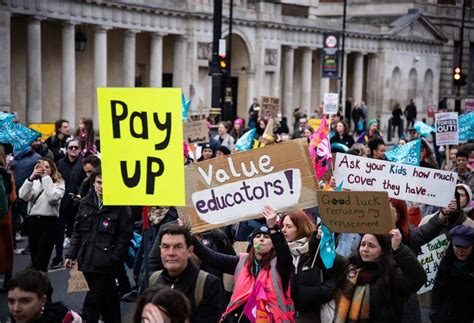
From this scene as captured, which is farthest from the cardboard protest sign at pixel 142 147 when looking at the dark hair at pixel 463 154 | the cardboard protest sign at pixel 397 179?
the dark hair at pixel 463 154

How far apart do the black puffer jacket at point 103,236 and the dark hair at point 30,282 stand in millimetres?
2942

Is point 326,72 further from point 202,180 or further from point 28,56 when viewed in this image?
point 202,180

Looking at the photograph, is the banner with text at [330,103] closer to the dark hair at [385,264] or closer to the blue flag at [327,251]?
the blue flag at [327,251]

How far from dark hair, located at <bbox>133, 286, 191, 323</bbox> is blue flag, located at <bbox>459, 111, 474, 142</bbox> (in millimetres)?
11206

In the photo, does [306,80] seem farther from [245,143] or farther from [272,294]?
[272,294]

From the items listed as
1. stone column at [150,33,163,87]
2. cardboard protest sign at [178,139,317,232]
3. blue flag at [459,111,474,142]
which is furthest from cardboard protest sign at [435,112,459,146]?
stone column at [150,33,163,87]

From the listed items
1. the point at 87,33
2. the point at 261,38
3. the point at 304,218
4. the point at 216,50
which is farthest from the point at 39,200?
the point at 261,38

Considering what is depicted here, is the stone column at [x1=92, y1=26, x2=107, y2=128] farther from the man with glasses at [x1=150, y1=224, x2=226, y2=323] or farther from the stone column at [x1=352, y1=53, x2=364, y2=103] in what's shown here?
the man with glasses at [x1=150, y1=224, x2=226, y2=323]

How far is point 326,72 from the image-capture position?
33062 millimetres

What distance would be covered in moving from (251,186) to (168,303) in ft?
8.31

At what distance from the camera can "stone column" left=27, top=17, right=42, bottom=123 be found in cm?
2736

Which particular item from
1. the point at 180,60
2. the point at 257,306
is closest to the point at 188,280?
the point at 257,306

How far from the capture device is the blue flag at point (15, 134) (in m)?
11.9

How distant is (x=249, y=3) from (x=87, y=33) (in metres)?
10.6
